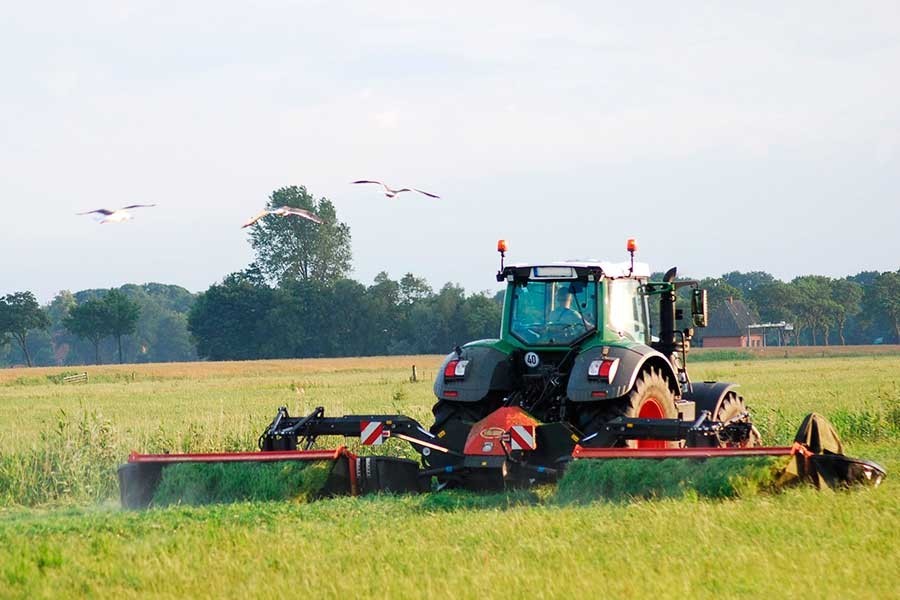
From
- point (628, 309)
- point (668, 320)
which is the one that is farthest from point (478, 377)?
point (668, 320)

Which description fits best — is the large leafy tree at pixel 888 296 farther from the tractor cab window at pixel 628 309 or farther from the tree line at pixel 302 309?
the tractor cab window at pixel 628 309

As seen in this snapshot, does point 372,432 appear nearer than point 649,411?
No

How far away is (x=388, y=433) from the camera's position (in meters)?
12.3

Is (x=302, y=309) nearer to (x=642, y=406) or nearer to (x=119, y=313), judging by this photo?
(x=119, y=313)

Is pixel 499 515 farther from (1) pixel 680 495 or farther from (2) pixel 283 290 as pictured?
(2) pixel 283 290

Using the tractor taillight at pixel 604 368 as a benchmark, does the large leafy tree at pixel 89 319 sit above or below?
above

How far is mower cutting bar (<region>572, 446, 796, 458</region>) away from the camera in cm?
1020

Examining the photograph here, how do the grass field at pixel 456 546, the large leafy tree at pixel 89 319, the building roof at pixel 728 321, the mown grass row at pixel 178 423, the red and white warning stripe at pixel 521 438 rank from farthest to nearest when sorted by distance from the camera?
the building roof at pixel 728 321 < the large leafy tree at pixel 89 319 < the mown grass row at pixel 178 423 < the red and white warning stripe at pixel 521 438 < the grass field at pixel 456 546

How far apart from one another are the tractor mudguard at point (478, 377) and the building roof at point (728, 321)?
7762 centimetres

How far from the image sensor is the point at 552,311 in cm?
1268

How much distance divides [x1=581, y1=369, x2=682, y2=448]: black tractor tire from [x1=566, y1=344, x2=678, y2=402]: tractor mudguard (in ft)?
0.50

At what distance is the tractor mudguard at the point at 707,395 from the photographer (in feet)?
43.9

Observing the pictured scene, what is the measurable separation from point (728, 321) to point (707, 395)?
78484mm

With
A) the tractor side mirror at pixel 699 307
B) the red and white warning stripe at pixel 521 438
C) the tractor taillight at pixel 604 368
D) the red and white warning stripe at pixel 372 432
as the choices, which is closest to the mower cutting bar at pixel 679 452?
the red and white warning stripe at pixel 521 438
